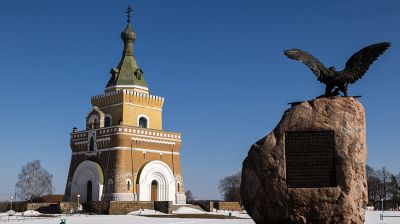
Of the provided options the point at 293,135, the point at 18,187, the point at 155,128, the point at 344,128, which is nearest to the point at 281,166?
the point at 293,135

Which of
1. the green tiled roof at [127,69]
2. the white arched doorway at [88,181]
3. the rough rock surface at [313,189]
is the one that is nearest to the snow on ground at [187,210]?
the white arched doorway at [88,181]

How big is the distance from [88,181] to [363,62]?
3713 cm

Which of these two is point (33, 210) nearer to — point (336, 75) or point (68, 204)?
point (68, 204)

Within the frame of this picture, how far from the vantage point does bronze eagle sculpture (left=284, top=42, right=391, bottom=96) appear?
595 inches

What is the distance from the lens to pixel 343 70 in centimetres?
1534

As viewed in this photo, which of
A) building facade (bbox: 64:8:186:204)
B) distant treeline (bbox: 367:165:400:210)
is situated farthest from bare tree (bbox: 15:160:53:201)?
distant treeline (bbox: 367:165:400:210)

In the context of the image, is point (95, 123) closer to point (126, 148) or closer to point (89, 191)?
point (126, 148)

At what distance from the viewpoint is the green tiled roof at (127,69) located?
5159cm

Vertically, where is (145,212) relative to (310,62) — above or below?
below

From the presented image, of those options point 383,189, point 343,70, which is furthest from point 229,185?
point 343,70

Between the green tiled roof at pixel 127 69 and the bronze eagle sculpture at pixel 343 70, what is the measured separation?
123 ft

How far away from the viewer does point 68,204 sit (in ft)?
142

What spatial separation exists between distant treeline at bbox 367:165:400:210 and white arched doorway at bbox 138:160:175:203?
1419 inches

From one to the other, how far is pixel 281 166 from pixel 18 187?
61146 mm
